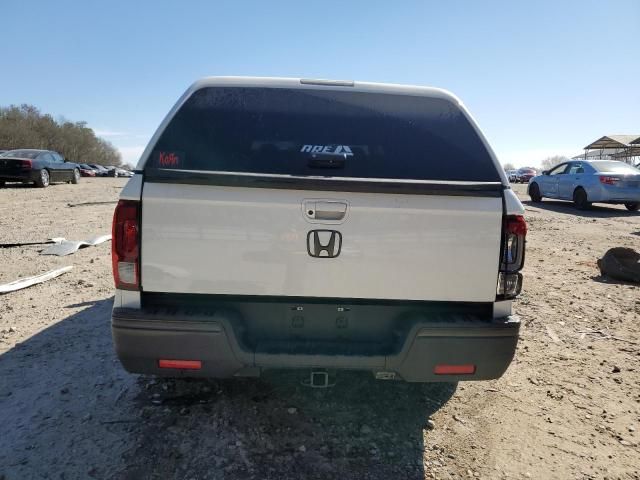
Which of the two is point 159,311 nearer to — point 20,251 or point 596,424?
point 596,424

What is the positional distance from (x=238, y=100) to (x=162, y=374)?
66.0 inches

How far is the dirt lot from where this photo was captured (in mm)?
2375

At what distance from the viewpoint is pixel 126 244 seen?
2.22m

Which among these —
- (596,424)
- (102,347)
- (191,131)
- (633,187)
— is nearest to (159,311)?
(191,131)

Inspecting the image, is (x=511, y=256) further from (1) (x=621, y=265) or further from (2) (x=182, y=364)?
(1) (x=621, y=265)

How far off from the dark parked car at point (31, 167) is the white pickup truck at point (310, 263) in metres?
18.9

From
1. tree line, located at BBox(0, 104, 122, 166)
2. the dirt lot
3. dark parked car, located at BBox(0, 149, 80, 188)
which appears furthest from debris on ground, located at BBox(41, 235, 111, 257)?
tree line, located at BBox(0, 104, 122, 166)

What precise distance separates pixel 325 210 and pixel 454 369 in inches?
44.6

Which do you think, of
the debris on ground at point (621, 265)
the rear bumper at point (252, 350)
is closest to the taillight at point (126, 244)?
the rear bumper at point (252, 350)

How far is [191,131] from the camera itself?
2.51 metres

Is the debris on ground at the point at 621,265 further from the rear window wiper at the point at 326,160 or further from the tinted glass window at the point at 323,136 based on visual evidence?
the rear window wiper at the point at 326,160

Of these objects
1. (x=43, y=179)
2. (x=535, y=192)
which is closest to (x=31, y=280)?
(x=43, y=179)

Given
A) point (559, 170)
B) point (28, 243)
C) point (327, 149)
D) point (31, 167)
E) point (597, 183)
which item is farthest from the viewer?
point (31, 167)

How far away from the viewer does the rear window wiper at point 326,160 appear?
2.38m
